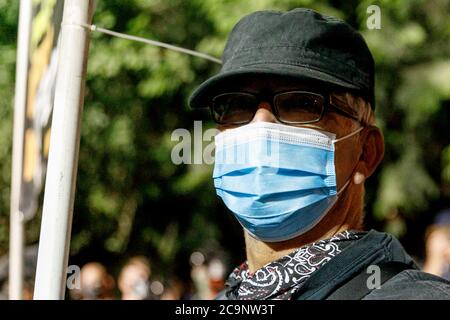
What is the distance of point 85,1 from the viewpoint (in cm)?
240

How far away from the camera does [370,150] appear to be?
8.64ft

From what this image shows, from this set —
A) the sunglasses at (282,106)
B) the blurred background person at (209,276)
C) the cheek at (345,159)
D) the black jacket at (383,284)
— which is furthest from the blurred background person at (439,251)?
the black jacket at (383,284)

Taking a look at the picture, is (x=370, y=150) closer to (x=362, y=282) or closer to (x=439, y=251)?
(x=362, y=282)

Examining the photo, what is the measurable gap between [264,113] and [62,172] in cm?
57

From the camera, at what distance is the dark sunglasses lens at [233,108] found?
2.52 meters

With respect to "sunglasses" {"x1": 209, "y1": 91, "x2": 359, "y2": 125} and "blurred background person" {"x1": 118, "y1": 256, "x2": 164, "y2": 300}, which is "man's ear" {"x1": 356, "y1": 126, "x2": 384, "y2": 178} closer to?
"sunglasses" {"x1": 209, "y1": 91, "x2": 359, "y2": 125}

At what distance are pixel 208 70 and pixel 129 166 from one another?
2059mm

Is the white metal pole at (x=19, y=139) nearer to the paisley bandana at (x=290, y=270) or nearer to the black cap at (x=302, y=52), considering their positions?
the black cap at (x=302, y=52)

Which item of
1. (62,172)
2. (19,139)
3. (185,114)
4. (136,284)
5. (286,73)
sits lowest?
(136,284)

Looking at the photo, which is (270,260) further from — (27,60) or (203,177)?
(203,177)

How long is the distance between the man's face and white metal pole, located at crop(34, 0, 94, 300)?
0.43 meters

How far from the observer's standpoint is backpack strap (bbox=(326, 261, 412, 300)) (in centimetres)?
215

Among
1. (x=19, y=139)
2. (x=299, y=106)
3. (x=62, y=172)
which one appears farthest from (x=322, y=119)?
(x=19, y=139)

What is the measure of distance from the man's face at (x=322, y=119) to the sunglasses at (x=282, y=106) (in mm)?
12
